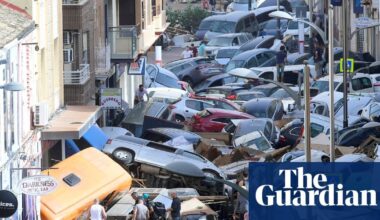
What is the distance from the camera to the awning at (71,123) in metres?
36.5

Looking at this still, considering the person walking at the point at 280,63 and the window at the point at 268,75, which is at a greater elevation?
the person walking at the point at 280,63

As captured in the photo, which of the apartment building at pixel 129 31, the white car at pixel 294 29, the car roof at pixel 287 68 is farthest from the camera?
the white car at pixel 294 29

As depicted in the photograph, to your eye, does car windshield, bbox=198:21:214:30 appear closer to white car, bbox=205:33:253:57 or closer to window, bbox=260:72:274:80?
white car, bbox=205:33:253:57

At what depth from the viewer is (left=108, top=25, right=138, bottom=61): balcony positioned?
53.2 meters

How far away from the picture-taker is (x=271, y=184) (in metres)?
21.8

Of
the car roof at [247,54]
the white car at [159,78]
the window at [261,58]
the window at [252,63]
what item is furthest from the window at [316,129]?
the window at [261,58]

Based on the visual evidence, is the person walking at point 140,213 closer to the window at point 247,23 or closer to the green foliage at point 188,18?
the window at point 247,23

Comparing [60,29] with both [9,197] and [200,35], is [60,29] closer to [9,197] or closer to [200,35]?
[9,197]

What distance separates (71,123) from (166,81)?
84.5ft

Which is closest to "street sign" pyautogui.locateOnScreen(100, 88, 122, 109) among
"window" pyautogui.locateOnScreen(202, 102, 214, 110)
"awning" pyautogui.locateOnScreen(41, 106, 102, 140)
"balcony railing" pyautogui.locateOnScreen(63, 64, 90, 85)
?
"balcony railing" pyautogui.locateOnScreen(63, 64, 90, 85)

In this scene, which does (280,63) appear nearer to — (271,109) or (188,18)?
(271,109)

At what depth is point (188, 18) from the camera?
9775 centimetres

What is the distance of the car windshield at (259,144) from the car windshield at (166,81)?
18.7 meters

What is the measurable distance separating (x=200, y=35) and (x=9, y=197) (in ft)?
197
